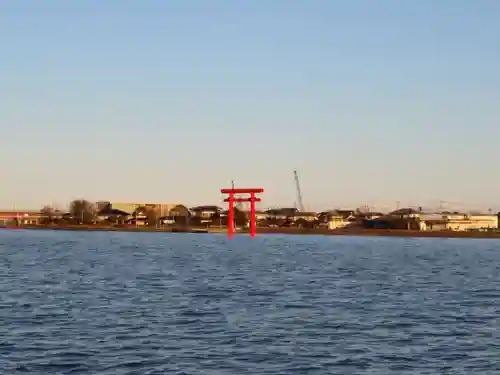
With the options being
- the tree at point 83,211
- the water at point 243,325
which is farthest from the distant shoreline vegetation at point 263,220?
the water at point 243,325

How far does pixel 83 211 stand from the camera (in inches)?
6939

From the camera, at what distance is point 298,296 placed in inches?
1098

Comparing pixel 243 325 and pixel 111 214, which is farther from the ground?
pixel 111 214

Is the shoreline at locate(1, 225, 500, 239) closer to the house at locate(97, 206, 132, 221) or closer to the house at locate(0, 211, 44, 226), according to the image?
the house at locate(97, 206, 132, 221)

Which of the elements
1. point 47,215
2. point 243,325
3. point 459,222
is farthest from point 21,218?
point 243,325

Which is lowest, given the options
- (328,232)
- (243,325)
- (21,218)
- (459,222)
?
(243,325)

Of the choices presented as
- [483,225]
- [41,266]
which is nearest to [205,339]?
[41,266]

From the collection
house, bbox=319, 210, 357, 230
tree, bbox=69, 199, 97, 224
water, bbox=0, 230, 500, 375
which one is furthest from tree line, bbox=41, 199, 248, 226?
water, bbox=0, 230, 500, 375

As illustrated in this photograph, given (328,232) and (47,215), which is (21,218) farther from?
(328,232)

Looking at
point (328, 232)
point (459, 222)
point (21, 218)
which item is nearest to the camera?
point (328, 232)

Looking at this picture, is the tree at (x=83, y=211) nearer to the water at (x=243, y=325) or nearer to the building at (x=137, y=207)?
the building at (x=137, y=207)

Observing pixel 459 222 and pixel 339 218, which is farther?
pixel 339 218

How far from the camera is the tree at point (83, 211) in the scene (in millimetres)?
174250

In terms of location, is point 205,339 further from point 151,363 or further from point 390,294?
point 390,294
